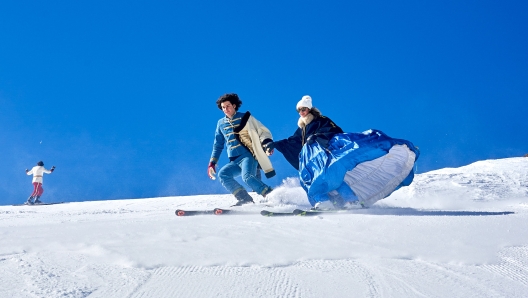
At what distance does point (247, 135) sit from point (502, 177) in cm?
454

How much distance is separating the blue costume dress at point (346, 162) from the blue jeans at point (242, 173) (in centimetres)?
72

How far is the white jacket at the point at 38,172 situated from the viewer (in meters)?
13.1

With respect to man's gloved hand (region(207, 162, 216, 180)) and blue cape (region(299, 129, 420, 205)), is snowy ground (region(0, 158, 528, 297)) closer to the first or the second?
blue cape (region(299, 129, 420, 205))

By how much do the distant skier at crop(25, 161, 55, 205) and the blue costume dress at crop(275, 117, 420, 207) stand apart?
1056 centimetres

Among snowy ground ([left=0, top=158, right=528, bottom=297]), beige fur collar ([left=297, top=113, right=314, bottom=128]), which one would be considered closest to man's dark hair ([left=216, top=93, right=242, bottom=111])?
beige fur collar ([left=297, top=113, right=314, bottom=128])

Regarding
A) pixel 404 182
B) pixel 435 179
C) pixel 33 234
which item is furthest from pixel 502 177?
pixel 33 234

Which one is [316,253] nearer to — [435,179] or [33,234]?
[33,234]

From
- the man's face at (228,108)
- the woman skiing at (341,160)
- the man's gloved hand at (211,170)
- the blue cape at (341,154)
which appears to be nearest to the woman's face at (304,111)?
the woman skiing at (341,160)

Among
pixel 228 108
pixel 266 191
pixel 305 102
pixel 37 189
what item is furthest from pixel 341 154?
pixel 37 189

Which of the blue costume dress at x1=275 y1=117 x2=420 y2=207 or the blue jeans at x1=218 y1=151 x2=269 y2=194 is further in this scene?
the blue jeans at x1=218 y1=151 x2=269 y2=194

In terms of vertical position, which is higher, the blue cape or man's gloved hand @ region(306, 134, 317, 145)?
man's gloved hand @ region(306, 134, 317, 145)

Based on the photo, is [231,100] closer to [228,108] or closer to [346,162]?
[228,108]

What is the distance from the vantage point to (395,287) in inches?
58.3

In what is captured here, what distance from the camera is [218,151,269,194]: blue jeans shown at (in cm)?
579
